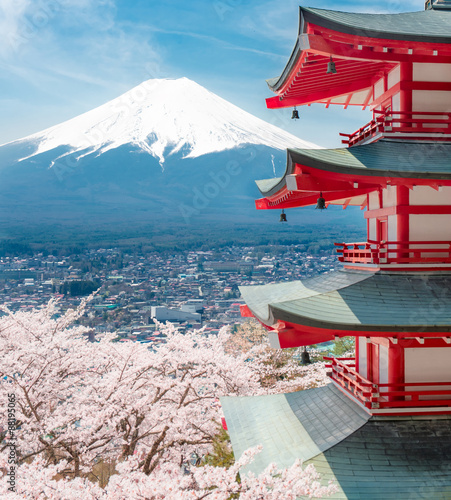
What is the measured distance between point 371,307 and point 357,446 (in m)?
1.92

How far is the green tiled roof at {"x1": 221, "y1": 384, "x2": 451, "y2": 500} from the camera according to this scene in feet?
19.8

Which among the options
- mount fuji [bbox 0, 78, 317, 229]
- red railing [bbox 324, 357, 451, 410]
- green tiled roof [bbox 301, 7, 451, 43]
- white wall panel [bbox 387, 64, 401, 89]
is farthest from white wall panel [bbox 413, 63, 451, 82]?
mount fuji [bbox 0, 78, 317, 229]

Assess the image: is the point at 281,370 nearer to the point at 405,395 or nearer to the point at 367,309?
the point at 405,395

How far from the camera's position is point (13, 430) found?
10.4 m

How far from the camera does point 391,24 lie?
7570 millimetres

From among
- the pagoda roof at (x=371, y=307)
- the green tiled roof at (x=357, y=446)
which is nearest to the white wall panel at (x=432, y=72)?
the pagoda roof at (x=371, y=307)

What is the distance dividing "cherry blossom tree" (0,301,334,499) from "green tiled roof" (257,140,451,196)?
3832mm

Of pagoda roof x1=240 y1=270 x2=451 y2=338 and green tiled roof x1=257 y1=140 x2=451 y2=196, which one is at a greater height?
green tiled roof x1=257 y1=140 x2=451 y2=196

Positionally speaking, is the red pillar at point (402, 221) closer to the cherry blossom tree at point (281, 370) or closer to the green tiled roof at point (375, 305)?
the green tiled roof at point (375, 305)

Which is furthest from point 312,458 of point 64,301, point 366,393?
point 64,301

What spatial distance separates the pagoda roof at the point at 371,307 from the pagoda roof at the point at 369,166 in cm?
140

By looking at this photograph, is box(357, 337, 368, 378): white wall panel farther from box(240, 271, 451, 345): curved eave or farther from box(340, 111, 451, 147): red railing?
box(340, 111, 451, 147): red railing

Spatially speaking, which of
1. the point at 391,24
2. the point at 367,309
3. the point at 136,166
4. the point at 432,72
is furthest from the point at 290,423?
the point at 136,166

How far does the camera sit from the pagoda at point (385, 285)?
629 centimetres
